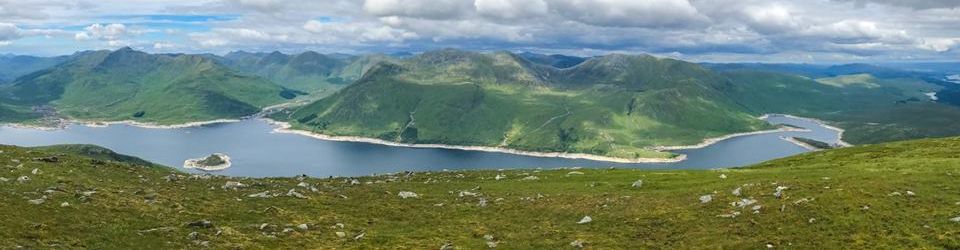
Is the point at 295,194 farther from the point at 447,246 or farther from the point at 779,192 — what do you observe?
the point at 779,192

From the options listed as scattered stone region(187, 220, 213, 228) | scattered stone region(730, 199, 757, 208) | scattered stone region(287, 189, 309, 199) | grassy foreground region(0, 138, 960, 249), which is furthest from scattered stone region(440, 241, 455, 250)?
scattered stone region(730, 199, 757, 208)

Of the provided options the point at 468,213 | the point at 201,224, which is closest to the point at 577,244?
the point at 468,213

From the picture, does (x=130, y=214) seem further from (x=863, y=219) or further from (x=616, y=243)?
(x=863, y=219)

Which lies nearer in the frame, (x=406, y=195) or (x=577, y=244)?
(x=577, y=244)

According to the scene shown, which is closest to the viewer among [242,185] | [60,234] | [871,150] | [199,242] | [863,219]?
[60,234]

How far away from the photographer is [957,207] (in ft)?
133

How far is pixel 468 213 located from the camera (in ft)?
175

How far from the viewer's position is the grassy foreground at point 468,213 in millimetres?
37562

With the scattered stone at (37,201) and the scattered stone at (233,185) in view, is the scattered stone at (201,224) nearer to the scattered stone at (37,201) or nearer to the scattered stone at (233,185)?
the scattered stone at (37,201)

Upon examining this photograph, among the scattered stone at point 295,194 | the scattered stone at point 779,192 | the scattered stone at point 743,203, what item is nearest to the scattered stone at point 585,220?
the scattered stone at point 743,203

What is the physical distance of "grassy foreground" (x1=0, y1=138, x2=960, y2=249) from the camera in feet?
123

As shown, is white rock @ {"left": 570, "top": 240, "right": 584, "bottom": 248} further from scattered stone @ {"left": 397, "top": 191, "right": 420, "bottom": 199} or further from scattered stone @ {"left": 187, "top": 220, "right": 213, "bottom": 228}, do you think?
scattered stone @ {"left": 187, "top": 220, "right": 213, "bottom": 228}

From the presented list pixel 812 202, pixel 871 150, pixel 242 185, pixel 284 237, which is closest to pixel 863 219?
pixel 812 202

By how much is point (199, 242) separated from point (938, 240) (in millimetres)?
43944
